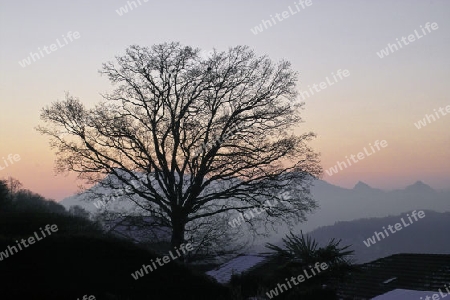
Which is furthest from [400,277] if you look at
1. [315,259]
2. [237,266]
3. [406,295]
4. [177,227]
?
[237,266]

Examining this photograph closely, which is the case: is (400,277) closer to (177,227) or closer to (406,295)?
(406,295)

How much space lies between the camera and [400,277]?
1722 centimetres

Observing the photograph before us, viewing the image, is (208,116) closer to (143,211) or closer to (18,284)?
(143,211)

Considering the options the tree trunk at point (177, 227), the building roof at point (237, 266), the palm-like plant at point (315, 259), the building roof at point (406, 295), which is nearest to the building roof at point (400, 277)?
the palm-like plant at point (315, 259)

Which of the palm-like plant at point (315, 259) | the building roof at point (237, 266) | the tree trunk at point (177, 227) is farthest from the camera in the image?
the building roof at point (237, 266)

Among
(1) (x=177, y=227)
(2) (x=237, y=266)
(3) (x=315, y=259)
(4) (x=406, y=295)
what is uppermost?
(1) (x=177, y=227)

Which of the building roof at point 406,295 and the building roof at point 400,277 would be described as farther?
the building roof at point 400,277

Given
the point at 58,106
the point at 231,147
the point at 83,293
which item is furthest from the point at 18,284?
the point at 231,147

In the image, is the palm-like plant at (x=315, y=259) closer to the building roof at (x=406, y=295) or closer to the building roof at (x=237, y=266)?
the building roof at (x=406, y=295)

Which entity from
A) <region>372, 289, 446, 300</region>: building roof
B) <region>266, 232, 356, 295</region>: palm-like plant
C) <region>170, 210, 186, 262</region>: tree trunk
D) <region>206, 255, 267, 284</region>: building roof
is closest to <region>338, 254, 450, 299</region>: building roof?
<region>266, 232, 356, 295</region>: palm-like plant

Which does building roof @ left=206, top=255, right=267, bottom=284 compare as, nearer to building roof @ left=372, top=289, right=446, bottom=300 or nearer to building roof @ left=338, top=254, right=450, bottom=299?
building roof @ left=338, top=254, right=450, bottom=299

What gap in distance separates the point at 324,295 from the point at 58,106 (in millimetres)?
13838

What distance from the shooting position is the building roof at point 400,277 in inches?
627

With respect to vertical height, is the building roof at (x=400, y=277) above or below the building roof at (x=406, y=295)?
below
